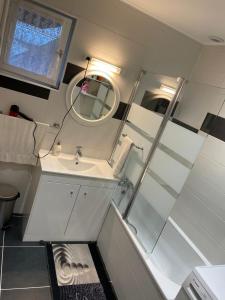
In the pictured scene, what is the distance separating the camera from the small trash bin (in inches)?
91.4

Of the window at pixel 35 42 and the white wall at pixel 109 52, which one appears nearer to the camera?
the window at pixel 35 42

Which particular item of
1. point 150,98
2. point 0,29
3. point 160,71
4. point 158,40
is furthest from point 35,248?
point 158,40

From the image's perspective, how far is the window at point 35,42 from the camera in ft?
6.82

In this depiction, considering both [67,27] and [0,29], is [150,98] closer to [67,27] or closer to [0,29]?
[67,27]

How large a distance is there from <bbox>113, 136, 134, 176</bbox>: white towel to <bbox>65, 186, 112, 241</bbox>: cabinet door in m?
0.23

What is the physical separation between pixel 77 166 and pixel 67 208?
0.45 meters

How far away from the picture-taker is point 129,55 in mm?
2471

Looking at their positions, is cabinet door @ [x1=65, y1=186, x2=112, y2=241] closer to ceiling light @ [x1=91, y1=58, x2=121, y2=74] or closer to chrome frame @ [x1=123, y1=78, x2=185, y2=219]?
chrome frame @ [x1=123, y1=78, x2=185, y2=219]

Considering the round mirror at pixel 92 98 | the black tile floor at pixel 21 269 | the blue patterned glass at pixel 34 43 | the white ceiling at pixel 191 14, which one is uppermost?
the white ceiling at pixel 191 14

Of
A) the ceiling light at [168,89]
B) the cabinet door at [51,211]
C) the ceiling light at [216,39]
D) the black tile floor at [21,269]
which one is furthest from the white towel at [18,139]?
the ceiling light at [216,39]

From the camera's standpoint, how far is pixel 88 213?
255cm

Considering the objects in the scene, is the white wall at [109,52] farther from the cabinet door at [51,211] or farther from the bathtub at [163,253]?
the bathtub at [163,253]

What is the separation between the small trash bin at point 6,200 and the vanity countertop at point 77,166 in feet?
1.43

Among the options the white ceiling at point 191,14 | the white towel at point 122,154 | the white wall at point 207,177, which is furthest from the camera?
the white towel at point 122,154
